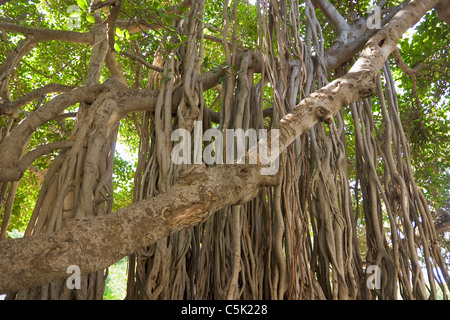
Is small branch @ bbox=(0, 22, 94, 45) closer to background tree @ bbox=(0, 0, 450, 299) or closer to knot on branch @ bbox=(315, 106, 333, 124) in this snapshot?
background tree @ bbox=(0, 0, 450, 299)

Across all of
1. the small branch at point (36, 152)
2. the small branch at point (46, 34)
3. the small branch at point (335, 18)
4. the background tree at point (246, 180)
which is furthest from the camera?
the small branch at point (335, 18)

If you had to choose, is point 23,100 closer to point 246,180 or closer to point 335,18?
point 246,180

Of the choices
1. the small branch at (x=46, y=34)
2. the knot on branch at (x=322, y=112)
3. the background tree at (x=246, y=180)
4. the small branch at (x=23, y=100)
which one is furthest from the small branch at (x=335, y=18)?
the small branch at (x=23, y=100)

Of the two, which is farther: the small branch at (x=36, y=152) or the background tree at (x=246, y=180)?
the small branch at (x=36, y=152)

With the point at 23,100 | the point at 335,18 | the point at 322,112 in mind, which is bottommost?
the point at 322,112

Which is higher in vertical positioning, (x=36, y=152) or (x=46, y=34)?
(x=46, y=34)

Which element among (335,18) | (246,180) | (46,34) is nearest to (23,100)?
(46,34)

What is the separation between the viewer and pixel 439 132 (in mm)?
3766

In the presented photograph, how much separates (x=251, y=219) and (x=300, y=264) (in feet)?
1.19

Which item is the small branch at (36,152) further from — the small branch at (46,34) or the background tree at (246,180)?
the small branch at (46,34)

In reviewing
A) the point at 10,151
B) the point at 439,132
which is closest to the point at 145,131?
the point at 10,151

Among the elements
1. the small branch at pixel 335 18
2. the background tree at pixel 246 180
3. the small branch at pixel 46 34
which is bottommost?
the background tree at pixel 246 180

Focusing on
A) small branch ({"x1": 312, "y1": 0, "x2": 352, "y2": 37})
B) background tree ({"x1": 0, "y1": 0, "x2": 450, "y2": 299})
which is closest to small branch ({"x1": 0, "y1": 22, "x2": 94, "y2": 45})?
background tree ({"x1": 0, "y1": 0, "x2": 450, "y2": 299})
